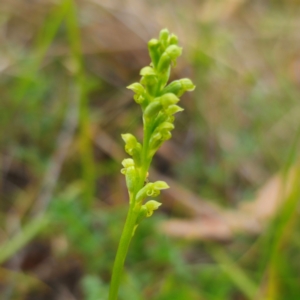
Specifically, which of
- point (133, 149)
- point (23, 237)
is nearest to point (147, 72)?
point (133, 149)

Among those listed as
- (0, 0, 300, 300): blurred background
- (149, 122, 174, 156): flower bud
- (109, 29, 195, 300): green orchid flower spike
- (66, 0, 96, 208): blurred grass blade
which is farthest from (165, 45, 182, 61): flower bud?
A: (66, 0, 96, 208): blurred grass blade

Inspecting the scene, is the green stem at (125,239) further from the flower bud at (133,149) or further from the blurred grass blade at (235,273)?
the blurred grass blade at (235,273)

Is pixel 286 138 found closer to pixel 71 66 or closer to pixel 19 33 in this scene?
pixel 71 66

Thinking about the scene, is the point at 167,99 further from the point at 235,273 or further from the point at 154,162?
the point at 154,162

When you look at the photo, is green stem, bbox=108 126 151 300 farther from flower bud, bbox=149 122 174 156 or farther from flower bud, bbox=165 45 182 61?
flower bud, bbox=165 45 182 61

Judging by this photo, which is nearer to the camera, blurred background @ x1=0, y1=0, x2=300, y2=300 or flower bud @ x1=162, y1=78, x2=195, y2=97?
flower bud @ x1=162, y1=78, x2=195, y2=97
